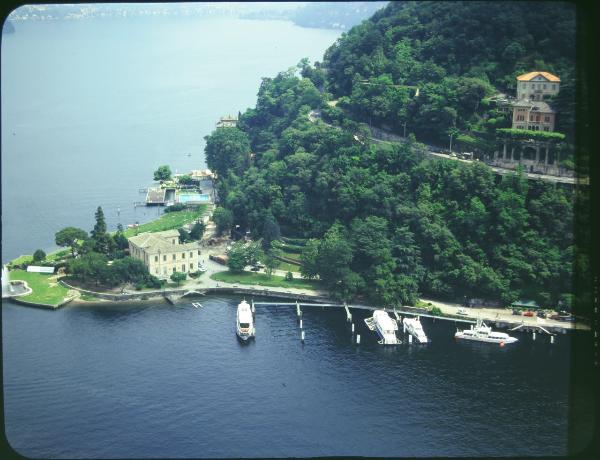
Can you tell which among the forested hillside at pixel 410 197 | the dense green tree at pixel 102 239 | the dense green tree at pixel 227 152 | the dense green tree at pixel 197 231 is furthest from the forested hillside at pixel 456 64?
the dense green tree at pixel 102 239

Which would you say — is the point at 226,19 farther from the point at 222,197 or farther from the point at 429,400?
the point at 429,400

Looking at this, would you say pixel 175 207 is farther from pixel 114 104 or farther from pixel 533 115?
pixel 114 104

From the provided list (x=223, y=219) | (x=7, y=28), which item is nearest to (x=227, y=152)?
(x=223, y=219)

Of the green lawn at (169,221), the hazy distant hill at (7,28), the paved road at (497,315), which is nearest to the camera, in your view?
the hazy distant hill at (7,28)

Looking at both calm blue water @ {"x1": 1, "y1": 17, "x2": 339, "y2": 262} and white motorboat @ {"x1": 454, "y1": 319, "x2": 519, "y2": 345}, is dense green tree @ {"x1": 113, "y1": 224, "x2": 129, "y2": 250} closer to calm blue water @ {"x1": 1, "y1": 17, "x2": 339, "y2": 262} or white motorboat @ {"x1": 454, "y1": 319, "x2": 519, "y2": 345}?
calm blue water @ {"x1": 1, "y1": 17, "x2": 339, "y2": 262}

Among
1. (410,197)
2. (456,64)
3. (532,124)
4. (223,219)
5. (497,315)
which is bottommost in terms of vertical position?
(497,315)

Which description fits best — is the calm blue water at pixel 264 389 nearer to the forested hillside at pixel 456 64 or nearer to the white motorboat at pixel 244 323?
the white motorboat at pixel 244 323
